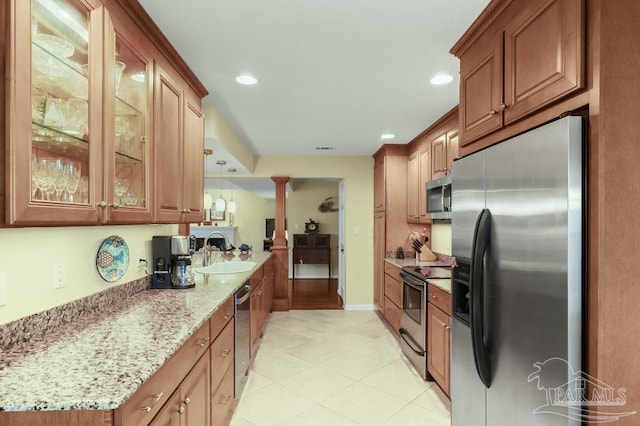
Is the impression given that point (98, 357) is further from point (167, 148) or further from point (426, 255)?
point (426, 255)

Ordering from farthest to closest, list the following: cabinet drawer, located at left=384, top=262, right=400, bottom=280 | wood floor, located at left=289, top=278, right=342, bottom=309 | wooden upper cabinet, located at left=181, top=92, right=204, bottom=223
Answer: wood floor, located at left=289, top=278, right=342, bottom=309, cabinet drawer, located at left=384, top=262, right=400, bottom=280, wooden upper cabinet, located at left=181, top=92, right=204, bottom=223

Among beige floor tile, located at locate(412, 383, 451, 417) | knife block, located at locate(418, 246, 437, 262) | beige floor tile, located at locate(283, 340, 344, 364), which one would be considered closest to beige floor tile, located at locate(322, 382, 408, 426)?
beige floor tile, located at locate(412, 383, 451, 417)

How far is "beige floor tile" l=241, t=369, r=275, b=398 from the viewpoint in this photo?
2.75 m

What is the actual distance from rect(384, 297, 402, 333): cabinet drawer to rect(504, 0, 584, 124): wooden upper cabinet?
2885 mm

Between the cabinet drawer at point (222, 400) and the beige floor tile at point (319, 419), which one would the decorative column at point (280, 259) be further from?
the cabinet drawer at point (222, 400)

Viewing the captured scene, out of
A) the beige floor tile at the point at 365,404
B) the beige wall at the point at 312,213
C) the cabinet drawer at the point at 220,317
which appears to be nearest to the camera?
the cabinet drawer at the point at 220,317

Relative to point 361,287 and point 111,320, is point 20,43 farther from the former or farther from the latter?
point 361,287

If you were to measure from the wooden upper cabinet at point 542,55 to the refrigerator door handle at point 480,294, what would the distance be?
490 mm

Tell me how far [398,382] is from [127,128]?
109 inches

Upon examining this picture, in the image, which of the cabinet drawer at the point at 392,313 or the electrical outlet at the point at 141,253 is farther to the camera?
the cabinet drawer at the point at 392,313

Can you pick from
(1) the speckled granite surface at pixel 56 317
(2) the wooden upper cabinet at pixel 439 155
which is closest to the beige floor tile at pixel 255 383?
(1) the speckled granite surface at pixel 56 317

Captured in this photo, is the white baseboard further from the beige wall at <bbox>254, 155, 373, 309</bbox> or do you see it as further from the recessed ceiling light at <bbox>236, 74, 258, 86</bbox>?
the recessed ceiling light at <bbox>236, 74, 258, 86</bbox>

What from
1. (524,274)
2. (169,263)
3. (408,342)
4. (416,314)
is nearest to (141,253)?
(169,263)

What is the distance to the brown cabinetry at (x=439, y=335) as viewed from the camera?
251 centimetres
